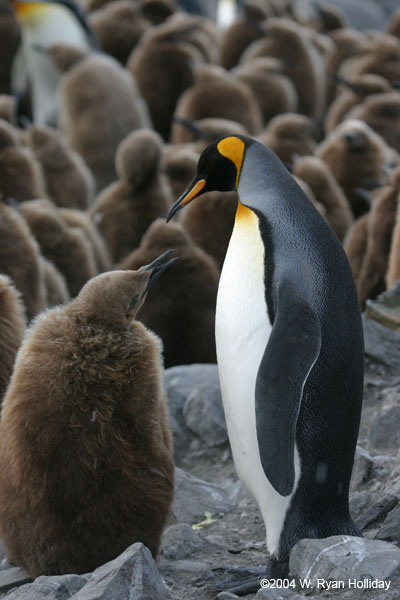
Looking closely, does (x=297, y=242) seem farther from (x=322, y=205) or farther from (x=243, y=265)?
(x=322, y=205)

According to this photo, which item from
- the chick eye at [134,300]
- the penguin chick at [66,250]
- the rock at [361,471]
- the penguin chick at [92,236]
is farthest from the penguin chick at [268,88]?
the chick eye at [134,300]

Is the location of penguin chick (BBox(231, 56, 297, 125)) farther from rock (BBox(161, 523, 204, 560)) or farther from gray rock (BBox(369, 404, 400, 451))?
rock (BBox(161, 523, 204, 560))

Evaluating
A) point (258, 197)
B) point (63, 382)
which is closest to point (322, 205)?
point (258, 197)

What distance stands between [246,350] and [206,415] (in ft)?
4.28

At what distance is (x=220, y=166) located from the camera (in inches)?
122

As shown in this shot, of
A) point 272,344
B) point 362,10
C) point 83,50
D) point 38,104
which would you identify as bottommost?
point 362,10

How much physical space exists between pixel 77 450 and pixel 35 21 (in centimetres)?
808

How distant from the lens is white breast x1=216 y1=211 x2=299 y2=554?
276 centimetres

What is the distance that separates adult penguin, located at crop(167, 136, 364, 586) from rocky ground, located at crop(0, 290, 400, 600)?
16 cm

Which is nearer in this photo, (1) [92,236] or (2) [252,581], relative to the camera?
(2) [252,581]

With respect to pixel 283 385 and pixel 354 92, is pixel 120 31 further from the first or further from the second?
pixel 283 385

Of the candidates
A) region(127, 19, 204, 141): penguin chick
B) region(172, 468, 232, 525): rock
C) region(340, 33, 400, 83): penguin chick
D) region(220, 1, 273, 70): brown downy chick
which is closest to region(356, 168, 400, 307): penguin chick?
region(172, 468, 232, 525): rock

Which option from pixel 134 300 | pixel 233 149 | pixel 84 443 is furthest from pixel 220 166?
pixel 84 443

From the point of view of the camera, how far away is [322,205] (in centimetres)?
664
